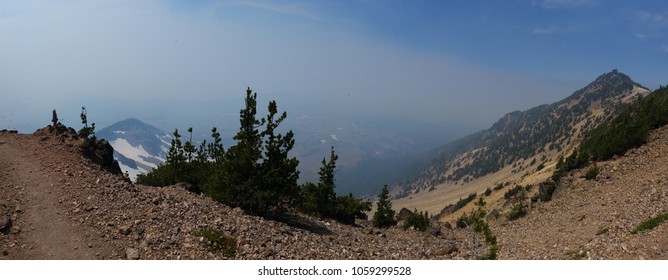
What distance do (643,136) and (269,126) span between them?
3880cm

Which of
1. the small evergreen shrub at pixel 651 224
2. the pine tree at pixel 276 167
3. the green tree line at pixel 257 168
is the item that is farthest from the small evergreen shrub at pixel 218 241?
the small evergreen shrub at pixel 651 224

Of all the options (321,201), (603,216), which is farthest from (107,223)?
(603,216)

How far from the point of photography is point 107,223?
1927cm

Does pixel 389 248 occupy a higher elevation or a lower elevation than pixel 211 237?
lower

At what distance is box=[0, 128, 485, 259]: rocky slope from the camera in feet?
57.3

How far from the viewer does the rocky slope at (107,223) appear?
57.3ft

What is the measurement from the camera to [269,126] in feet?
92.8

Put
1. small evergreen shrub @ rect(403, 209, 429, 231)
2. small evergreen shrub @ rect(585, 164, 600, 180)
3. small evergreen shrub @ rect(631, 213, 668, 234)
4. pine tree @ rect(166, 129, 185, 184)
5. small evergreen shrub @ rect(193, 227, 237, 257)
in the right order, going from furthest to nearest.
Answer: pine tree @ rect(166, 129, 185, 184) → small evergreen shrub @ rect(403, 209, 429, 231) → small evergreen shrub @ rect(585, 164, 600, 180) → small evergreen shrub @ rect(631, 213, 668, 234) → small evergreen shrub @ rect(193, 227, 237, 257)

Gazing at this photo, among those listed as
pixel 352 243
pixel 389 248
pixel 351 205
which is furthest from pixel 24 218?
pixel 351 205

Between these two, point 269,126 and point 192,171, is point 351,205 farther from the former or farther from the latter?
point 192,171

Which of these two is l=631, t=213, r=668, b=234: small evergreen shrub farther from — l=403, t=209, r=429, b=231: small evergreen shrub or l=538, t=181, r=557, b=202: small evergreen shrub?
l=538, t=181, r=557, b=202: small evergreen shrub

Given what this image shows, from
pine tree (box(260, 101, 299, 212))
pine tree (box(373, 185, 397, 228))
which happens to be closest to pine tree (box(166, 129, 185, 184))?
pine tree (box(260, 101, 299, 212))

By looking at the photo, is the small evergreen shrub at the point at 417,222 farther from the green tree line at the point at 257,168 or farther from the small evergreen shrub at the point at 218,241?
the small evergreen shrub at the point at 218,241

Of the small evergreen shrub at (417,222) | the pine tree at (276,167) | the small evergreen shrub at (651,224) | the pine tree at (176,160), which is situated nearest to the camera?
the small evergreen shrub at (651,224)
